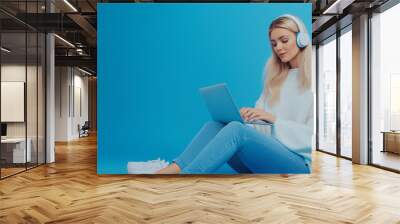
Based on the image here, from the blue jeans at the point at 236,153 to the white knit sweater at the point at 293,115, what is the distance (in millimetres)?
139

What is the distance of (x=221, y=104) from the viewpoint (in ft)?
20.2

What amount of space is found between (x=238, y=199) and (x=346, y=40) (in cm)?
590

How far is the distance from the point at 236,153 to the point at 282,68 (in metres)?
1.61

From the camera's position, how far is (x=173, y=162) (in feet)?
20.7

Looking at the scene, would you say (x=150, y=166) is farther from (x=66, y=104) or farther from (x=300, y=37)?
(x=66, y=104)

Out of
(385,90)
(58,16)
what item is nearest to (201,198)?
(385,90)

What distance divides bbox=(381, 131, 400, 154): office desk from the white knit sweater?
212cm

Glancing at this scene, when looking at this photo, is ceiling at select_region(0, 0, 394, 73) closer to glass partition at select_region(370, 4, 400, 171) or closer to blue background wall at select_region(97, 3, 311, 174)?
glass partition at select_region(370, 4, 400, 171)

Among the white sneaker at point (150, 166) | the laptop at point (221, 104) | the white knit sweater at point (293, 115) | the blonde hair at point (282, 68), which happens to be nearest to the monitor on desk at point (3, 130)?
the white sneaker at point (150, 166)

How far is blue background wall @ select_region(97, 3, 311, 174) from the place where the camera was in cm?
626

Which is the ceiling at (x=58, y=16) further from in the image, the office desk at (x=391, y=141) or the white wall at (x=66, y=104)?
the white wall at (x=66, y=104)

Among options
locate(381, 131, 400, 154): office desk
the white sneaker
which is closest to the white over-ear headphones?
locate(381, 131, 400, 154): office desk

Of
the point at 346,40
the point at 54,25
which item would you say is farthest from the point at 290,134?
the point at 54,25

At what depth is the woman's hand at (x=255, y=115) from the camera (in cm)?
622
